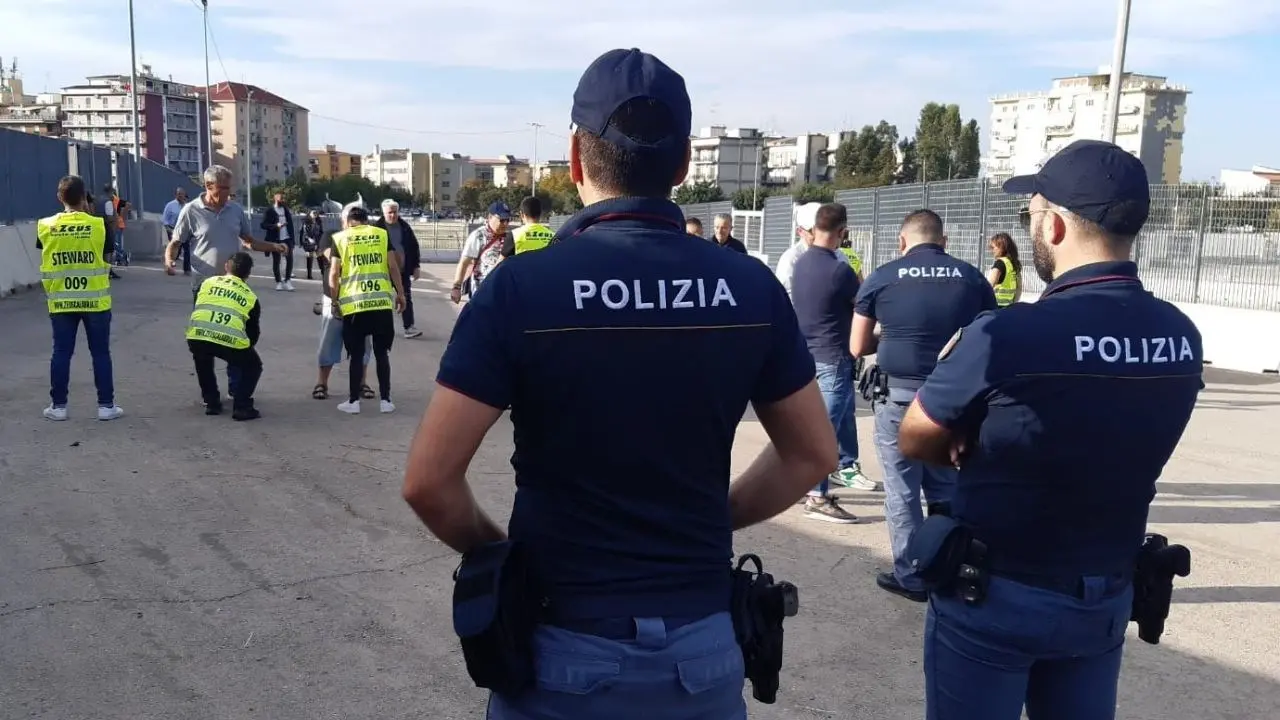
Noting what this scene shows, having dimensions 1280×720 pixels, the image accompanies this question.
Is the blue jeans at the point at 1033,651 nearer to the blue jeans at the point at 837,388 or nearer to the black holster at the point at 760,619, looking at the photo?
the black holster at the point at 760,619

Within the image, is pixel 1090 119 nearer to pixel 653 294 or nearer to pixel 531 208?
pixel 531 208

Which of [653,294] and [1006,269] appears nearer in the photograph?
[653,294]

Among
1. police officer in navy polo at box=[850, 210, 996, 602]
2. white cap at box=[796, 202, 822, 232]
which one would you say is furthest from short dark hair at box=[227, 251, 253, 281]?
police officer in navy polo at box=[850, 210, 996, 602]

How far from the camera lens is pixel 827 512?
6.52m

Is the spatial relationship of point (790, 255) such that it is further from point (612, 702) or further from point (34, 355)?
point (34, 355)

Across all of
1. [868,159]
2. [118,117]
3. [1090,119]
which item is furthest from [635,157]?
[118,117]

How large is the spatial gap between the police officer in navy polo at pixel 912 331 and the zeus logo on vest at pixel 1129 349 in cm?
261

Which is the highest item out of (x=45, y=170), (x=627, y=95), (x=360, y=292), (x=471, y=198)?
(x=471, y=198)

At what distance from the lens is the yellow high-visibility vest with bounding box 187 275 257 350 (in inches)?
330

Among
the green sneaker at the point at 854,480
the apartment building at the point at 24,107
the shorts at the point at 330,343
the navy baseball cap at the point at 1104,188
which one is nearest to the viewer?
the navy baseball cap at the point at 1104,188

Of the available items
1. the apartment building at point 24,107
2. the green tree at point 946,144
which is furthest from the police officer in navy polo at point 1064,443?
the green tree at point 946,144

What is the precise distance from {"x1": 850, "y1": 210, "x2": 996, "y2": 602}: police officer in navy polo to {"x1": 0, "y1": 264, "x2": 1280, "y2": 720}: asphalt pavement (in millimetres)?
441

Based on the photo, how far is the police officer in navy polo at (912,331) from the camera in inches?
201

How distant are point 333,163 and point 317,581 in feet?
616
